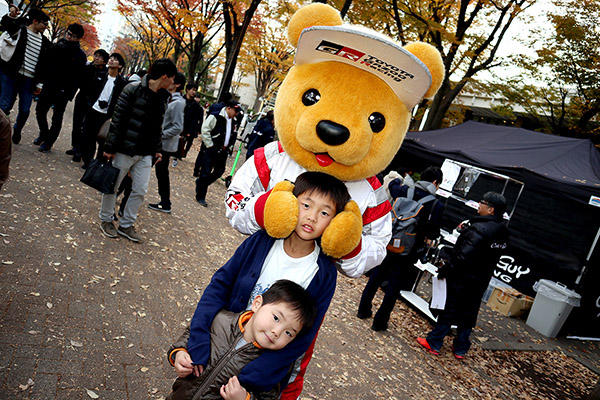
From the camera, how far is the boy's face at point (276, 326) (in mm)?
1712

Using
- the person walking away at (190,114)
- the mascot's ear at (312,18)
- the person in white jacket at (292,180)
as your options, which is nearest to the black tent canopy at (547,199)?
the person walking away at (190,114)

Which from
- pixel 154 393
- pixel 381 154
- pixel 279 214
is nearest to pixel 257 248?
pixel 279 214

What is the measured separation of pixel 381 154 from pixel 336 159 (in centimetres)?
26

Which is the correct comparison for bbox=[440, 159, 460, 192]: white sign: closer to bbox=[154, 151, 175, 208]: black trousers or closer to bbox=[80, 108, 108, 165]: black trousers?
bbox=[154, 151, 175, 208]: black trousers

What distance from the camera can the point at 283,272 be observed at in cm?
197

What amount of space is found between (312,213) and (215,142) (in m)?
6.48

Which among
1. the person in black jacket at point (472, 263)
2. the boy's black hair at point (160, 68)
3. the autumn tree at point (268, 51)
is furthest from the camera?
the autumn tree at point (268, 51)

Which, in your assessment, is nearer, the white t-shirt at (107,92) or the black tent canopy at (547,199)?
the white t-shirt at (107,92)

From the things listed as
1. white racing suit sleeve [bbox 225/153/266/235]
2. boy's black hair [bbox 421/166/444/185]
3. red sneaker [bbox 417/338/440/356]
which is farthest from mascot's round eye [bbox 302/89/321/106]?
red sneaker [bbox 417/338/440/356]

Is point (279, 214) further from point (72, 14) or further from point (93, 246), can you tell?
point (72, 14)

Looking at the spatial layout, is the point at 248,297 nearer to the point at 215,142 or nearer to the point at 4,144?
the point at 4,144

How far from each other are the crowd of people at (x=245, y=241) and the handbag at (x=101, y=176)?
0.11 m

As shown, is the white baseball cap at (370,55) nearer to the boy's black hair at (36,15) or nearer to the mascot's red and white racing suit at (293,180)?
the mascot's red and white racing suit at (293,180)

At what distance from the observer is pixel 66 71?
6656mm
